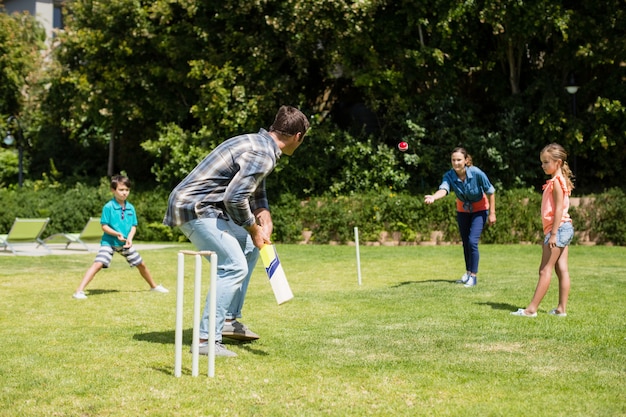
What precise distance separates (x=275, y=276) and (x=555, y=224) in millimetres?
3142

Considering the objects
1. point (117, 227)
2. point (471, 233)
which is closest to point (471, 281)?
point (471, 233)

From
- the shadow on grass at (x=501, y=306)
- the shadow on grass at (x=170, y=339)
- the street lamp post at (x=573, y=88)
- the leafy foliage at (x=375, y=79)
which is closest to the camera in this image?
the shadow on grass at (x=170, y=339)

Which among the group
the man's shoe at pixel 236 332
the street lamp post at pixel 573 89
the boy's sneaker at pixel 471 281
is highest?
the street lamp post at pixel 573 89

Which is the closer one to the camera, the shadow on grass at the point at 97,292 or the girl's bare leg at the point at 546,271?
the girl's bare leg at the point at 546,271

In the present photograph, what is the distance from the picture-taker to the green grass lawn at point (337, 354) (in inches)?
188

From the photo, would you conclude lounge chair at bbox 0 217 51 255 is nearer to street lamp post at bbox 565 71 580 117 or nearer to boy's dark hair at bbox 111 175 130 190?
boy's dark hair at bbox 111 175 130 190

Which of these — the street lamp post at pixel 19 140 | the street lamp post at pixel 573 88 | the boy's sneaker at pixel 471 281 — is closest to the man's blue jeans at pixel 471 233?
the boy's sneaker at pixel 471 281

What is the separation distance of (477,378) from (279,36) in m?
19.7

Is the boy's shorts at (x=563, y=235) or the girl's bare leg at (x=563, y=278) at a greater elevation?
the boy's shorts at (x=563, y=235)

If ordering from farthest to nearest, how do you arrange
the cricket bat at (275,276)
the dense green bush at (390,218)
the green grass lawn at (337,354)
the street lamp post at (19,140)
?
the street lamp post at (19,140) < the dense green bush at (390,218) < the cricket bat at (275,276) < the green grass lawn at (337,354)

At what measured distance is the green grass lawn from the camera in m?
4.78

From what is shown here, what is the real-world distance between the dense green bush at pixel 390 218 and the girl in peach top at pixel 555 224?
13.5m

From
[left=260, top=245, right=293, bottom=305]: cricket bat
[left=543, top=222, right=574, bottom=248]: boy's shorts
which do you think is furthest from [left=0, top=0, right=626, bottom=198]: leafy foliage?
[left=260, top=245, right=293, bottom=305]: cricket bat

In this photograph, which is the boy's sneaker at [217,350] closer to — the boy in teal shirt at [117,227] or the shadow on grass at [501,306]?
the shadow on grass at [501,306]
